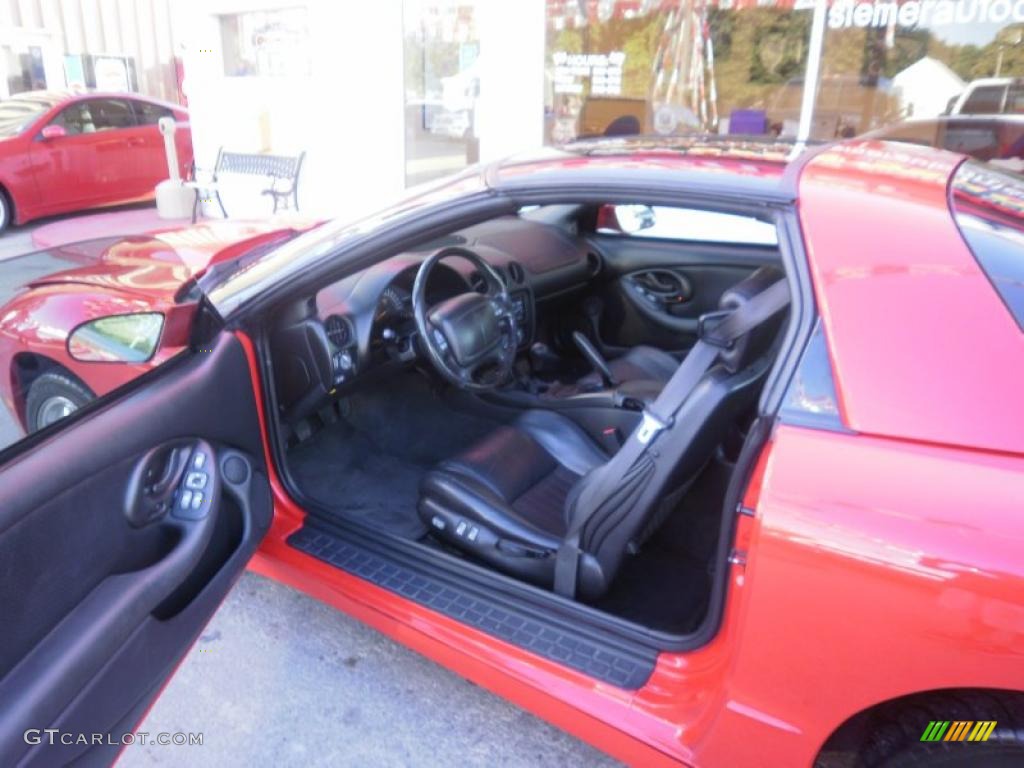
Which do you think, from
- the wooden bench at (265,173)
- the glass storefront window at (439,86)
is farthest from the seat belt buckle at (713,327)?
the wooden bench at (265,173)

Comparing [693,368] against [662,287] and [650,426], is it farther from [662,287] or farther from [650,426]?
[662,287]

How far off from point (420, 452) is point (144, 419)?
1.41 m

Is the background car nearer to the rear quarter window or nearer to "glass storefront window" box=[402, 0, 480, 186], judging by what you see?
"glass storefront window" box=[402, 0, 480, 186]

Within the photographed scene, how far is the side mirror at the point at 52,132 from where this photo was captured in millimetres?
8484

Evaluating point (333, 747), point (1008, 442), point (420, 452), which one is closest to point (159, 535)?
point (333, 747)

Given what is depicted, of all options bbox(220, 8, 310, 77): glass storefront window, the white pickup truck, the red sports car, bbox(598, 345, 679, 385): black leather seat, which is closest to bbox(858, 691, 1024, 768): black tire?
the red sports car

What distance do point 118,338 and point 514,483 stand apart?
121 cm

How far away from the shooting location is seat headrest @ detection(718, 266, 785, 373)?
5.49ft

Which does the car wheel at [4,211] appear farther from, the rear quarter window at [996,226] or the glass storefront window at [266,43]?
the rear quarter window at [996,226]

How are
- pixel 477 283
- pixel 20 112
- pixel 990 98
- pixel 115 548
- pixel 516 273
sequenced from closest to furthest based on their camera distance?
pixel 115 548, pixel 477 283, pixel 516 273, pixel 990 98, pixel 20 112

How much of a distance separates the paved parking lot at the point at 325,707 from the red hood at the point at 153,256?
0.66 ft

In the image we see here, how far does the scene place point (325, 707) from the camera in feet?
6.97

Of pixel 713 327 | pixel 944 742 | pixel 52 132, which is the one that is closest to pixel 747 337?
pixel 713 327

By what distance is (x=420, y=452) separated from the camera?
10.0 feet
